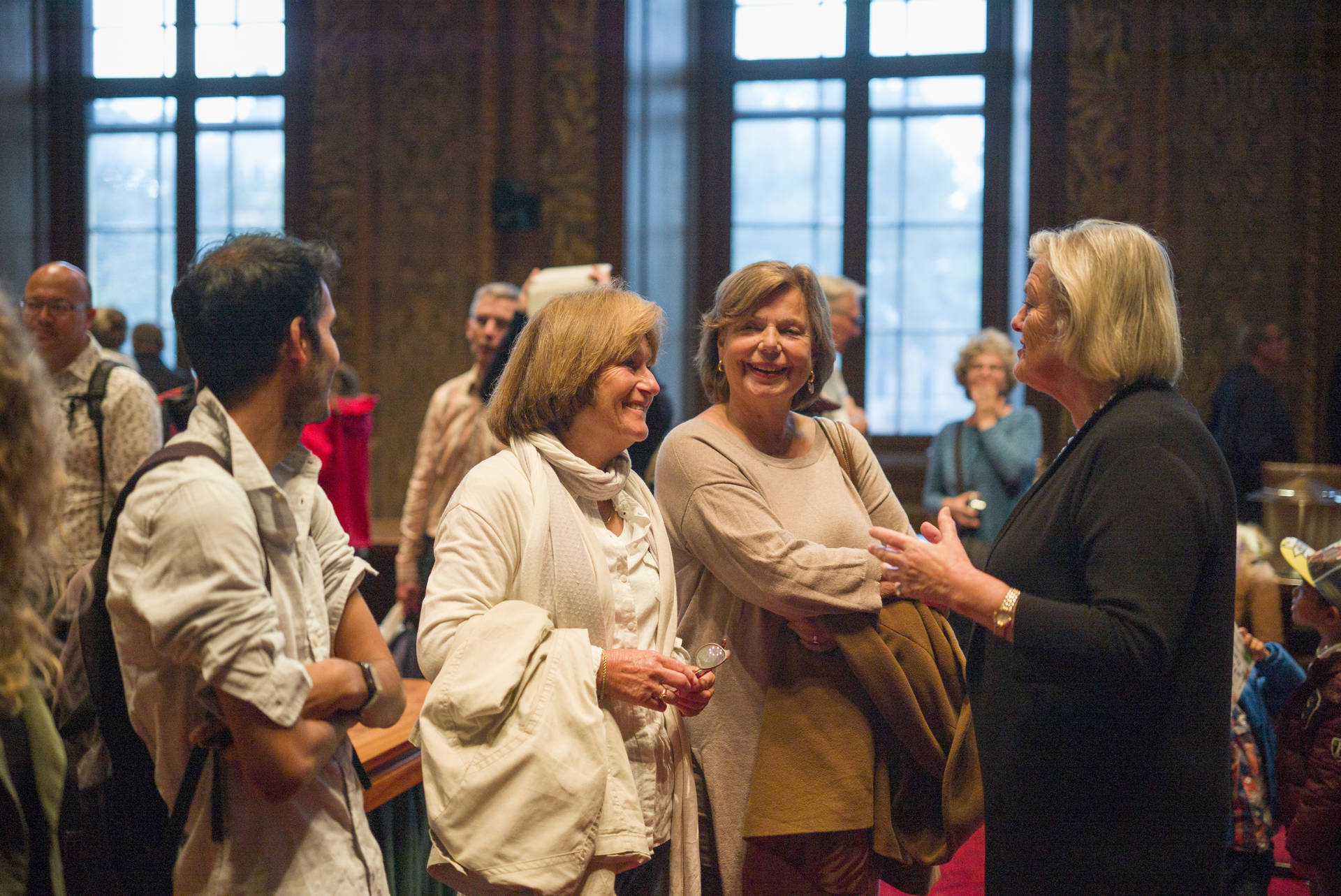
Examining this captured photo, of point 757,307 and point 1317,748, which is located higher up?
point 757,307

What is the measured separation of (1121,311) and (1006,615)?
49 centimetres

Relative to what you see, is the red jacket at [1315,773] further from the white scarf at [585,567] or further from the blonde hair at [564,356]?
the blonde hair at [564,356]

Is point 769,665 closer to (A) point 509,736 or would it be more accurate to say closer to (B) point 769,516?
(B) point 769,516

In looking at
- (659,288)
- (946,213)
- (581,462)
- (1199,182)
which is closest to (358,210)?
(659,288)

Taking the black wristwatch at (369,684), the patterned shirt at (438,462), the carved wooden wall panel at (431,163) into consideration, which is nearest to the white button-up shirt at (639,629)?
the black wristwatch at (369,684)

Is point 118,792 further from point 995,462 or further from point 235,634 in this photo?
point 995,462

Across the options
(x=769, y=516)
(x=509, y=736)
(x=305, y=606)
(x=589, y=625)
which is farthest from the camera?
(x=769, y=516)

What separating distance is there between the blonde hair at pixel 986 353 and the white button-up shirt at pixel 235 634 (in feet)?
11.9

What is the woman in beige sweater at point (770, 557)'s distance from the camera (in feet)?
6.64

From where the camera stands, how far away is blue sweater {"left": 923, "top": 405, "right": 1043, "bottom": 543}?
4.54m

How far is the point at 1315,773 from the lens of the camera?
2.35 m

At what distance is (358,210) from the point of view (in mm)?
6461

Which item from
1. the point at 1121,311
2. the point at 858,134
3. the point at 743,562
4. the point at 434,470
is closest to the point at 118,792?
the point at 743,562

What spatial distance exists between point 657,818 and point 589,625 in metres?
0.34
